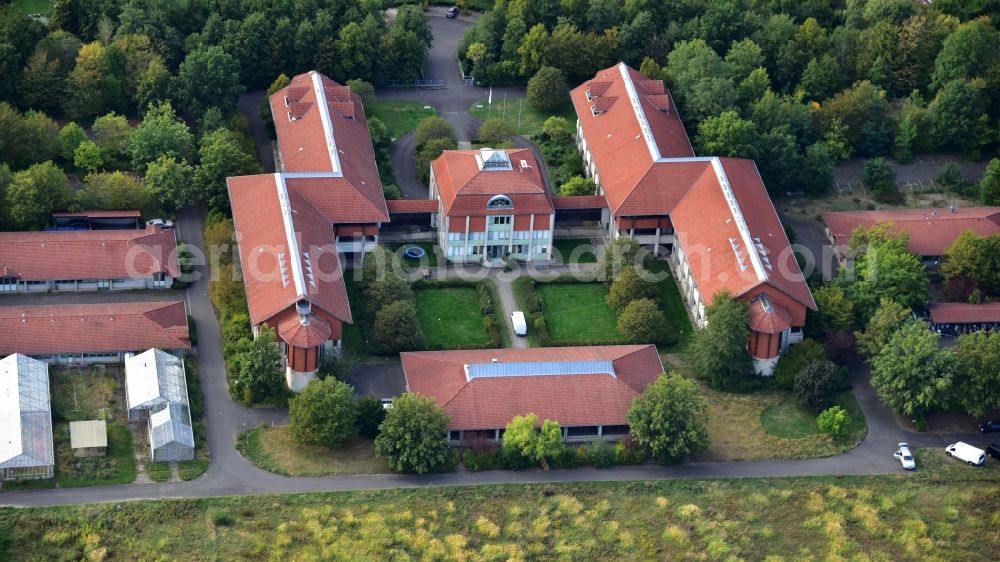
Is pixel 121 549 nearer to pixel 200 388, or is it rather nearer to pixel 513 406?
pixel 200 388

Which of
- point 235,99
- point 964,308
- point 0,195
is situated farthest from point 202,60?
point 964,308

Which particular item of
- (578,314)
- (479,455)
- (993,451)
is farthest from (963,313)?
(479,455)

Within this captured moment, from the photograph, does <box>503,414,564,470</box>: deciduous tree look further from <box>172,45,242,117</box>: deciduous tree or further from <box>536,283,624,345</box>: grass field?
<box>172,45,242,117</box>: deciduous tree

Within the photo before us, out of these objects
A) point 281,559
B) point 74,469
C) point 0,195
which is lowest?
point 281,559

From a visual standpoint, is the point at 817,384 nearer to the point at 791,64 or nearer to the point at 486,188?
the point at 486,188

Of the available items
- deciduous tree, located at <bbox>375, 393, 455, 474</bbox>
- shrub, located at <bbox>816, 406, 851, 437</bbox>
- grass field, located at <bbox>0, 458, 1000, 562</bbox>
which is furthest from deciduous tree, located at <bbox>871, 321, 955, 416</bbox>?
deciduous tree, located at <bbox>375, 393, 455, 474</bbox>

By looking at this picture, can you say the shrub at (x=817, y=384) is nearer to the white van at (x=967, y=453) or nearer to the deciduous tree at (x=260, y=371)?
the white van at (x=967, y=453)
